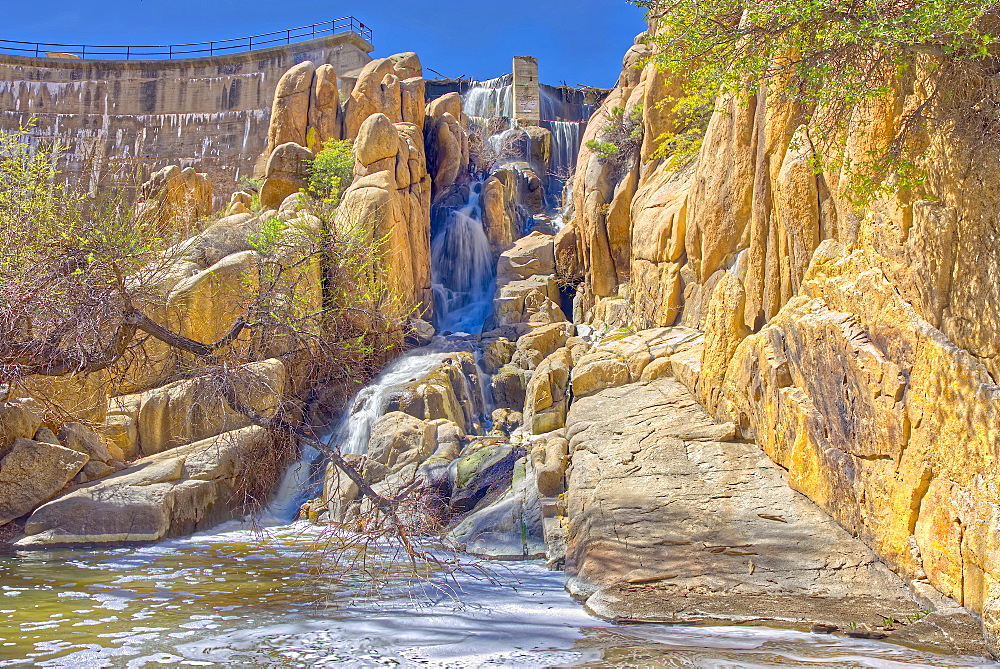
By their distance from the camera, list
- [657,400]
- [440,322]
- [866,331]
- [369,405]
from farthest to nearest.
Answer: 1. [440,322]
2. [369,405]
3. [657,400]
4. [866,331]

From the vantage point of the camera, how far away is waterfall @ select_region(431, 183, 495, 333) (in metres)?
21.3

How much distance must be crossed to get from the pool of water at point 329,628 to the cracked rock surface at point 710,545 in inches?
14.5

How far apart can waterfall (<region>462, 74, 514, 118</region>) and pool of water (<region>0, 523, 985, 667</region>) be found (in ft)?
84.4

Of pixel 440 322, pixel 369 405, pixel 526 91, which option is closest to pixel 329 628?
pixel 369 405

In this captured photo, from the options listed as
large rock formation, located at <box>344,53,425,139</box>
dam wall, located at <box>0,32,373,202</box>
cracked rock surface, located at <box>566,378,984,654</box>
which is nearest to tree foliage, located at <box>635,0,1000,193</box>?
cracked rock surface, located at <box>566,378,984,654</box>

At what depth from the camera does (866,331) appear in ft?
22.6

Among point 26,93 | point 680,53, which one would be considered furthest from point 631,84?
point 26,93

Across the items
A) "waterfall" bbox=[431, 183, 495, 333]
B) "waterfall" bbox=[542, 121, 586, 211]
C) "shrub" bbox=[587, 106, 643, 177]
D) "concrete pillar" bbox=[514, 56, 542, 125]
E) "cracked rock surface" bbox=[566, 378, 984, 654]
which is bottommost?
"cracked rock surface" bbox=[566, 378, 984, 654]

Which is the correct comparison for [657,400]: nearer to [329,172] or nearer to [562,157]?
[329,172]

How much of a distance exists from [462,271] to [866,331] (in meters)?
16.2

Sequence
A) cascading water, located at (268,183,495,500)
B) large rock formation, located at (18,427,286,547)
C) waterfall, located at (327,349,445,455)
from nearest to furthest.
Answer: large rock formation, located at (18,427,286,547)
cascading water, located at (268,183,495,500)
waterfall, located at (327,349,445,455)

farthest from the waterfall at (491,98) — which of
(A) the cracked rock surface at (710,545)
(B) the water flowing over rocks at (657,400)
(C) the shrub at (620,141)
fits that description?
(A) the cracked rock surface at (710,545)

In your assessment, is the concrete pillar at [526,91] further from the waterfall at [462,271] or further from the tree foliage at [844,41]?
the tree foliage at [844,41]

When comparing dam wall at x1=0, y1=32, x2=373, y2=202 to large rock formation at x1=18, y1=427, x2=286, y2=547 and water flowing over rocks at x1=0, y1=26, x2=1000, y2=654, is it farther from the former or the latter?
large rock formation at x1=18, y1=427, x2=286, y2=547
